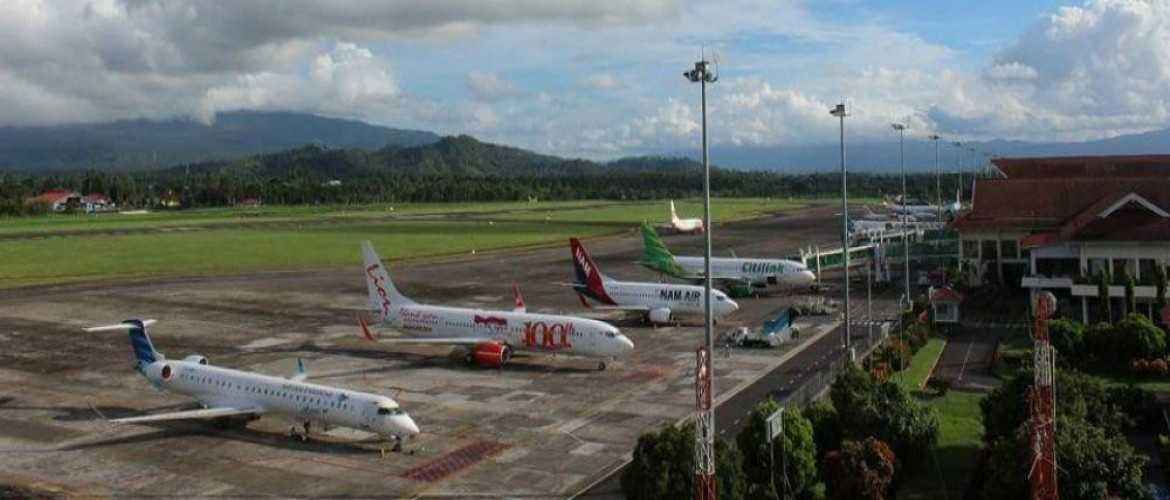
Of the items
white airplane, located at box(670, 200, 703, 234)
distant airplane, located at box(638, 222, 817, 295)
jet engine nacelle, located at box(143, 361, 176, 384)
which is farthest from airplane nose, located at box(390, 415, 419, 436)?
white airplane, located at box(670, 200, 703, 234)

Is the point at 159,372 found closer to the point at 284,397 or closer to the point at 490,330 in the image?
the point at 284,397

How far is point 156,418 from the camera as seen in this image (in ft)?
151

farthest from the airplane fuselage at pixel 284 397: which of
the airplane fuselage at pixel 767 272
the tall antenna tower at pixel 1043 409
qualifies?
the airplane fuselage at pixel 767 272

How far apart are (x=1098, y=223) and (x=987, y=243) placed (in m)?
18.7

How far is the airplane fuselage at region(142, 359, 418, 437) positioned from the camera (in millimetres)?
44000

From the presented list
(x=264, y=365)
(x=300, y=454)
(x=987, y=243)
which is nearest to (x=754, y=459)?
(x=300, y=454)

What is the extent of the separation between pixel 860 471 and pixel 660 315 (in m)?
45.1

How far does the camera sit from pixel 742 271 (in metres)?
98.6

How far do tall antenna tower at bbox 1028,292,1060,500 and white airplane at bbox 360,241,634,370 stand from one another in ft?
121

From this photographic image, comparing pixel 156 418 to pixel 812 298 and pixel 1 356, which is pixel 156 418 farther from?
pixel 812 298

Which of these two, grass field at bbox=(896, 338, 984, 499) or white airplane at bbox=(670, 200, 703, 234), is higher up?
white airplane at bbox=(670, 200, 703, 234)

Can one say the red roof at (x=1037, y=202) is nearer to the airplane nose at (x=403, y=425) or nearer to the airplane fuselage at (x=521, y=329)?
the airplane fuselage at (x=521, y=329)

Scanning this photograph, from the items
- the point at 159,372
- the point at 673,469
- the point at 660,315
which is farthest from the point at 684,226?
the point at 673,469

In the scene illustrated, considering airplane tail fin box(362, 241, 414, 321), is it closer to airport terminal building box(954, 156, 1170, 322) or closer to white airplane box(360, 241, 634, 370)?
white airplane box(360, 241, 634, 370)
